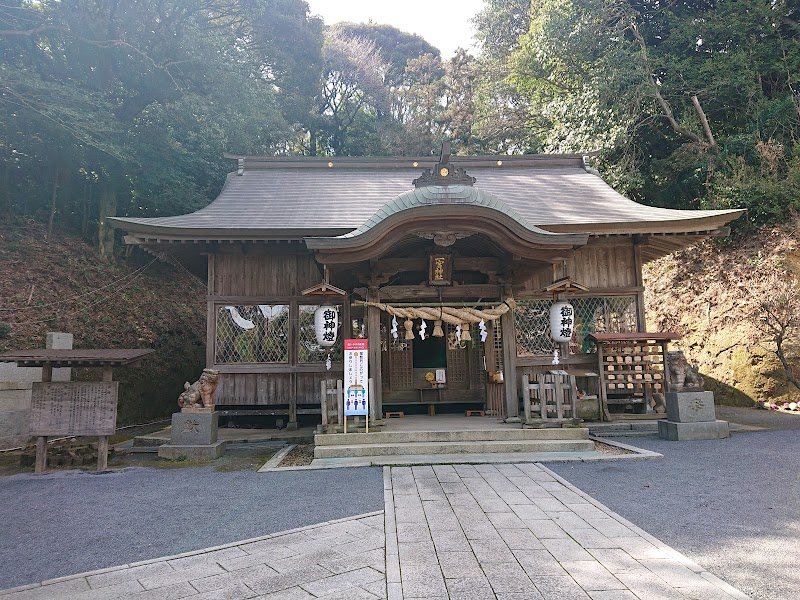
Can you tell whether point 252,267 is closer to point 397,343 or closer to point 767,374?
point 397,343

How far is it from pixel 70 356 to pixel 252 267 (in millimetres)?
3813

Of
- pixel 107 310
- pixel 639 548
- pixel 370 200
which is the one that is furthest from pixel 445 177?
pixel 107 310

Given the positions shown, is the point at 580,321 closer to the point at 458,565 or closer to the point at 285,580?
the point at 458,565

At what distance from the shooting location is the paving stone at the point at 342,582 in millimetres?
2850

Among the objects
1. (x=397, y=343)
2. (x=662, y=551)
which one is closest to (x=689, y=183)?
(x=397, y=343)

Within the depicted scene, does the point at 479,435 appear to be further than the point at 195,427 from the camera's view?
No

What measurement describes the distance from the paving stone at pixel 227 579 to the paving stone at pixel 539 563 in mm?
1749

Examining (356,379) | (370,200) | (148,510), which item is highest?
(370,200)

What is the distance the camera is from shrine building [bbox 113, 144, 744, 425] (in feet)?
23.7

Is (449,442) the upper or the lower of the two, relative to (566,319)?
lower

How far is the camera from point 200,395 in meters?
7.17

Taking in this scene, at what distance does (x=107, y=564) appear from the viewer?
3.46 m

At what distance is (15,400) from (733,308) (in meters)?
16.4

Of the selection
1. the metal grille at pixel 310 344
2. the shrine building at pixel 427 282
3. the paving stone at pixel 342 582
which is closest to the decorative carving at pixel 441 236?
the shrine building at pixel 427 282
